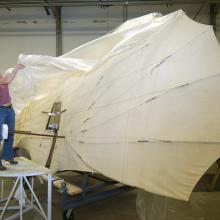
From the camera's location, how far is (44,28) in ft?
25.1

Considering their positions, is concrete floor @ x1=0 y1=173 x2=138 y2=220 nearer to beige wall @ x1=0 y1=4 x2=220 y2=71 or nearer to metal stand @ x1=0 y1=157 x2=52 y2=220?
metal stand @ x1=0 y1=157 x2=52 y2=220

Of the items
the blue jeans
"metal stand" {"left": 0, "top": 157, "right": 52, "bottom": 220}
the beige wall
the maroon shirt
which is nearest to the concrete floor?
"metal stand" {"left": 0, "top": 157, "right": 52, "bottom": 220}

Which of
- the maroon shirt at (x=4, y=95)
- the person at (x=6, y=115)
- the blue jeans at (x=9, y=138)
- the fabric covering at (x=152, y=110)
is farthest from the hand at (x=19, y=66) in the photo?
the fabric covering at (x=152, y=110)

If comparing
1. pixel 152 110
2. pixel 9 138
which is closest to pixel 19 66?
pixel 9 138

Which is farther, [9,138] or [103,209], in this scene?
[103,209]

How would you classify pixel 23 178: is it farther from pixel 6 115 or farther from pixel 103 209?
Answer: pixel 103 209

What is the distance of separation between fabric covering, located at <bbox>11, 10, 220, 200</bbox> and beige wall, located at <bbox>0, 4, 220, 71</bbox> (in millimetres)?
4111

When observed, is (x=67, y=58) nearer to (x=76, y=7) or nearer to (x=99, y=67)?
(x=99, y=67)

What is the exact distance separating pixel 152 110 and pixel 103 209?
82.1 inches

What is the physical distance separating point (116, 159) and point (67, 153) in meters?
0.77

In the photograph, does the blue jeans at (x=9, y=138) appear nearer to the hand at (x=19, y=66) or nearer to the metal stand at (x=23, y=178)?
the metal stand at (x=23, y=178)

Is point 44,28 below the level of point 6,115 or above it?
above

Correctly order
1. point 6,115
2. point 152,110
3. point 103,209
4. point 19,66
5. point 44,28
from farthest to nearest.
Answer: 1. point 44,28
2. point 103,209
3. point 19,66
4. point 6,115
5. point 152,110

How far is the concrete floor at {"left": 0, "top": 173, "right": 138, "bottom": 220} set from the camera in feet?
13.5
